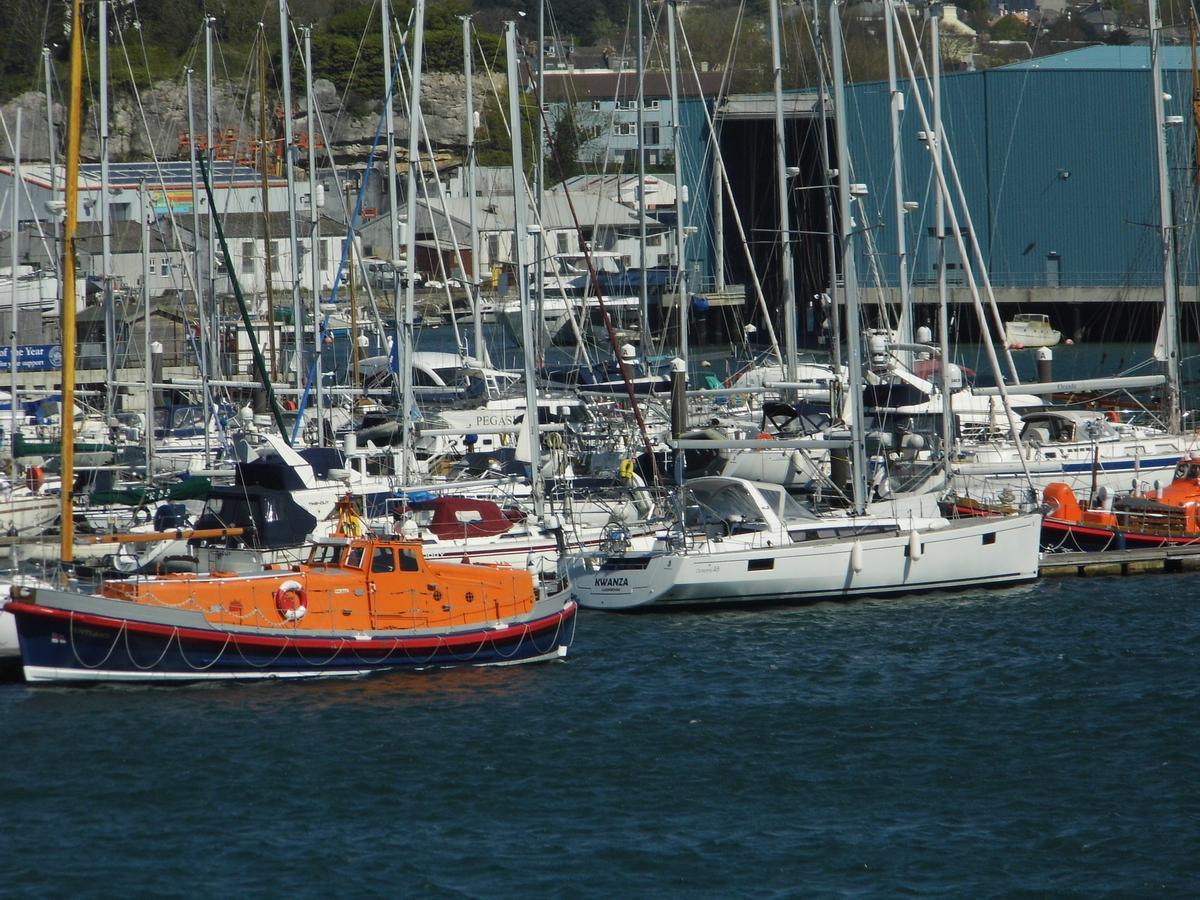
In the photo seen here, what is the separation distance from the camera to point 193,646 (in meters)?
21.1

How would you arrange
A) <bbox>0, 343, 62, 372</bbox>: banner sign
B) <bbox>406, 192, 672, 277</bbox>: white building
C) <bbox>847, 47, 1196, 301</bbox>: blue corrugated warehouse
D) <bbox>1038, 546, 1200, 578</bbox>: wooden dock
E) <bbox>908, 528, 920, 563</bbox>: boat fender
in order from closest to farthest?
<bbox>908, 528, 920, 563</bbox>: boat fender
<bbox>1038, 546, 1200, 578</bbox>: wooden dock
<bbox>0, 343, 62, 372</bbox>: banner sign
<bbox>847, 47, 1196, 301</bbox>: blue corrugated warehouse
<bbox>406, 192, 672, 277</bbox>: white building

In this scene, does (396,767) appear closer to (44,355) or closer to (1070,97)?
(44,355)

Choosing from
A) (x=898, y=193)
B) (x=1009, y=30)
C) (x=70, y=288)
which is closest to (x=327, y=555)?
(x=70, y=288)

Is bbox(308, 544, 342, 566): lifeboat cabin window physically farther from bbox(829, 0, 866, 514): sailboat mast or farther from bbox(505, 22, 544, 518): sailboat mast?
bbox(829, 0, 866, 514): sailboat mast

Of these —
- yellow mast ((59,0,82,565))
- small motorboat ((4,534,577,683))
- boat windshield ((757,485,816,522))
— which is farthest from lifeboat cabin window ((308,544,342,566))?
boat windshield ((757,485,816,522))

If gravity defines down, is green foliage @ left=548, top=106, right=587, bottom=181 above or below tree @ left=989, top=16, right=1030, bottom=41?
below

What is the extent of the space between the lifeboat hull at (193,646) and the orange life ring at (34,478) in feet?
30.3

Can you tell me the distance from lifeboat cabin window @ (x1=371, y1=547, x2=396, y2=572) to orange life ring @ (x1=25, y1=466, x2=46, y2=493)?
10618mm

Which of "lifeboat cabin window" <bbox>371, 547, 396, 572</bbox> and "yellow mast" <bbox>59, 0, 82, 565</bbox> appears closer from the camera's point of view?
"yellow mast" <bbox>59, 0, 82, 565</bbox>

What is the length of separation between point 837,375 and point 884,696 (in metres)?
12.7

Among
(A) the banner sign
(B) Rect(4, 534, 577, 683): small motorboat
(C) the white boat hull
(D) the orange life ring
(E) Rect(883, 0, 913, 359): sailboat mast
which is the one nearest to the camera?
(B) Rect(4, 534, 577, 683): small motorboat

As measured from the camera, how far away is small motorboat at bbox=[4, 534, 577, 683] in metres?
20.7

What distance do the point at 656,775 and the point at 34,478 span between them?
52.2 feet

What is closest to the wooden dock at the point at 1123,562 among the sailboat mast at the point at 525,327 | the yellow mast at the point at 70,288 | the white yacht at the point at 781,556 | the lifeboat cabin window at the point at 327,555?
the white yacht at the point at 781,556
